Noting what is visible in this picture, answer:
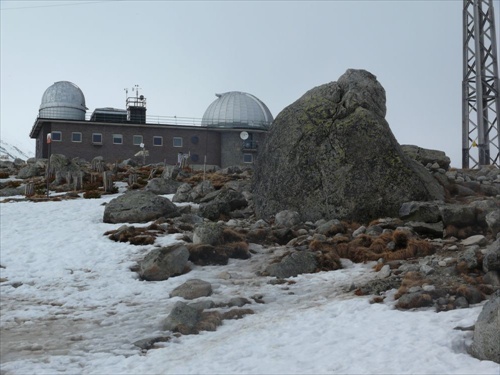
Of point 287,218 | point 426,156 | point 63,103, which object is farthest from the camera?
point 63,103

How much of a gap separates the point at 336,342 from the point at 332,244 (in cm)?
615

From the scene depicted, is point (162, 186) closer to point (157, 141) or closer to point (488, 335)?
point (488, 335)

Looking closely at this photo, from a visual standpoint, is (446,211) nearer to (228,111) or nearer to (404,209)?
(404,209)

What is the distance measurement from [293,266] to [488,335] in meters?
6.37

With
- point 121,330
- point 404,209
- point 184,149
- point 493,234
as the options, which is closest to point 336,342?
point 121,330

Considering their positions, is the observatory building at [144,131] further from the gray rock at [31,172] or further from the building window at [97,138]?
the gray rock at [31,172]

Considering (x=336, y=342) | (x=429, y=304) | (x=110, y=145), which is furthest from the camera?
(x=110, y=145)

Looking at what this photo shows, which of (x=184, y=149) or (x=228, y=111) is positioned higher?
(x=228, y=111)

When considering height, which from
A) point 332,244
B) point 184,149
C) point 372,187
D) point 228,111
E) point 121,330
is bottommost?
point 121,330

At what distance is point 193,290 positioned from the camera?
11.9 meters

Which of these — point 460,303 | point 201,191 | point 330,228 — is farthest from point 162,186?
point 460,303

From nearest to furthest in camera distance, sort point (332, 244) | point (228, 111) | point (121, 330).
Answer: point (121, 330), point (332, 244), point (228, 111)

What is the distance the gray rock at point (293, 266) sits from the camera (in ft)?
42.4

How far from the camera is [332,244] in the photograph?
47.4 feet
